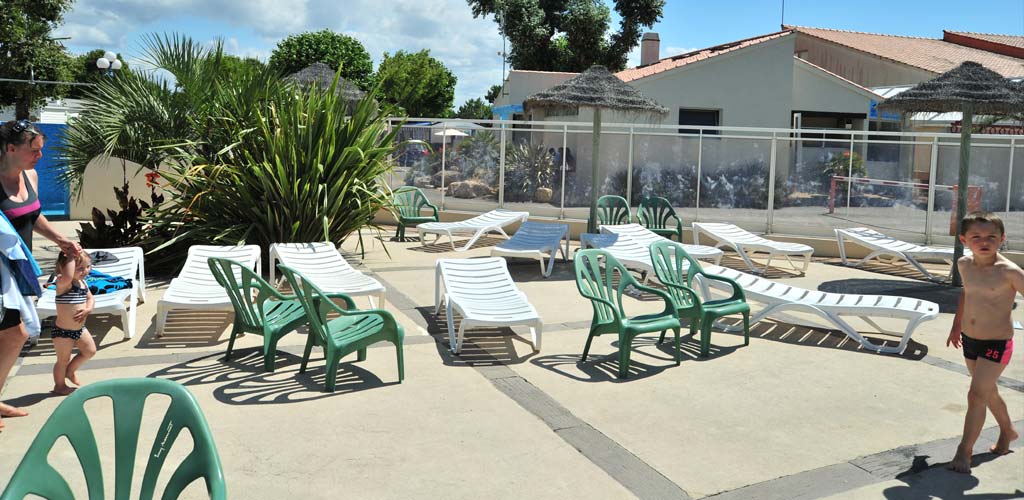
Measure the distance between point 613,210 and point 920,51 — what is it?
28.1m

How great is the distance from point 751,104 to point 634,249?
18877mm

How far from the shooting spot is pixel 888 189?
13734mm

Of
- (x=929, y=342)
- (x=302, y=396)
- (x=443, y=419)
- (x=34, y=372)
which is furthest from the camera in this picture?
(x=929, y=342)

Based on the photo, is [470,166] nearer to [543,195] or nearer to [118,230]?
[543,195]

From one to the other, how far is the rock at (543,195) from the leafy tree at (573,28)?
1101 inches

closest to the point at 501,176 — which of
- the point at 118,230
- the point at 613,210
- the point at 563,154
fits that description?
the point at 563,154

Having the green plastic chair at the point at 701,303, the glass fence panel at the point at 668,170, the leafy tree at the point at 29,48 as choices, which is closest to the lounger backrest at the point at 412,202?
the glass fence panel at the point at 668,170

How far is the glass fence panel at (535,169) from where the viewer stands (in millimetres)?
15011

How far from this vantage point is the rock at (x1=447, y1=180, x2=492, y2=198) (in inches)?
620

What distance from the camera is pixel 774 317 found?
8719 mm

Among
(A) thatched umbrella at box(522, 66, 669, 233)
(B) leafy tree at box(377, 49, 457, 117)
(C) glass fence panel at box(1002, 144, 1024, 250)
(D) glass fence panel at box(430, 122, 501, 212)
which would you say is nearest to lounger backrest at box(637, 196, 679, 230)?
(A) thatched umbrella at box(522, 66, 669, 233)

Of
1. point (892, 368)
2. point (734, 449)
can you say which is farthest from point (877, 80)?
point (734, 449)

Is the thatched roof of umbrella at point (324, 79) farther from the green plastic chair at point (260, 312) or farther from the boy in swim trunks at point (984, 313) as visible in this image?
the boy in swim trunks at point (984, 313)

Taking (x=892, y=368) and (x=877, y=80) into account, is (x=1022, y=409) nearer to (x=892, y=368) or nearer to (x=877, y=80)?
(x=892, y=368)
